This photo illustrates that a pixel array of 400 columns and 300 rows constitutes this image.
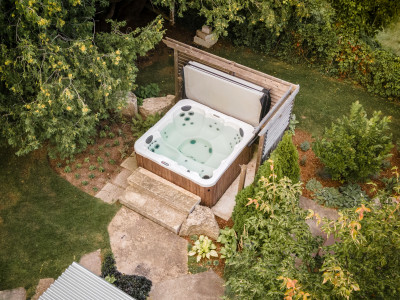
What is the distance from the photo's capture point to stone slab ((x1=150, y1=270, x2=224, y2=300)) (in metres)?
6.41

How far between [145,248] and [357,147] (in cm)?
454

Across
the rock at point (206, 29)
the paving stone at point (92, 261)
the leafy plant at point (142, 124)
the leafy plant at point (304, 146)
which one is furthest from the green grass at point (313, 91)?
the paving stone at point (92, 261)

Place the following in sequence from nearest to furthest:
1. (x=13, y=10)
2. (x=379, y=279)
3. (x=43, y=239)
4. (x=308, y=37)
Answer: (x=379, y=279) → (x=13, y=10) → (x=43, y=239) → (x=308, y=37)

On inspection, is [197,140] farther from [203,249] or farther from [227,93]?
[203,249]

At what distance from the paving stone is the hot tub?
6.83 ft

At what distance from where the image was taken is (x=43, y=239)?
23.5 feet

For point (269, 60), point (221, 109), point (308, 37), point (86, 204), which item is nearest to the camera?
point (86, 204)

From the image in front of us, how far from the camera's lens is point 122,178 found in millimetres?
8234

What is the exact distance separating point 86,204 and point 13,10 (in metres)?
3.85

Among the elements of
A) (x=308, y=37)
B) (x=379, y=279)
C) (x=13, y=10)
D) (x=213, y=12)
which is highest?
(x=13, y=10)

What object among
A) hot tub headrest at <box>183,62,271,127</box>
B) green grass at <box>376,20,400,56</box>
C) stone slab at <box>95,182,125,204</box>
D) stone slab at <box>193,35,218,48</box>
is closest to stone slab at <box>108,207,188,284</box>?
stone slab at <box>95,182,125,204</box>

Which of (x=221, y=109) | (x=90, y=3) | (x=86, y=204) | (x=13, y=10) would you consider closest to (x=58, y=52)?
(x=13, y=10)

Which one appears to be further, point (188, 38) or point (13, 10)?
point (188, 38)

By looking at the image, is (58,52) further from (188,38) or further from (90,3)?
(188,38)
